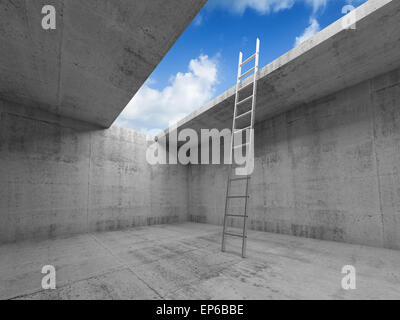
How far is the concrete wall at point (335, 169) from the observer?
10.8ft

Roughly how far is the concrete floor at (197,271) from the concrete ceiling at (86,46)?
3.16 metres

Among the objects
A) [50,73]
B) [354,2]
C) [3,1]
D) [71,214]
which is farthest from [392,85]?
[71,214]

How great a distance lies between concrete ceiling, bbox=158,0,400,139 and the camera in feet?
7.96

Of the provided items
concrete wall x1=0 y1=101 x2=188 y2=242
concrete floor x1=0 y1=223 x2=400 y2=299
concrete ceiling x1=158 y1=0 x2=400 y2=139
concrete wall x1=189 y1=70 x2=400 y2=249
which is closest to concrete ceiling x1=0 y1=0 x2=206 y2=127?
concrete wall x1=0 y1=101 x2=188 y2=242

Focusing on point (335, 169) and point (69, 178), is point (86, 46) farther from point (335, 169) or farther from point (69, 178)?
point (335, 169)

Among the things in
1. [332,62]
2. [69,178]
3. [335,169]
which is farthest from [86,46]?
[335,169]

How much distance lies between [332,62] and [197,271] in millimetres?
3971

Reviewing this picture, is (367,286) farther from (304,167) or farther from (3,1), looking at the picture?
(3,1)

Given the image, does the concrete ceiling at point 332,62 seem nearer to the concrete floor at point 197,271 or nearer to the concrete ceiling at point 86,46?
the concrete ceiling at point 86,46

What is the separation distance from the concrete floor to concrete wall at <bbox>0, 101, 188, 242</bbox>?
3.00 feet

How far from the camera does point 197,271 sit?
2.27 m

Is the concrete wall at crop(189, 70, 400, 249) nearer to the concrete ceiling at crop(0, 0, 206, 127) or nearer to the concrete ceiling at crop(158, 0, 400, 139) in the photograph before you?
the concrete ceiling at crop(158, 0, 400, 139)

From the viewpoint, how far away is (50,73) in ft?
10.9

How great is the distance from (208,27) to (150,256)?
8.49 metres
